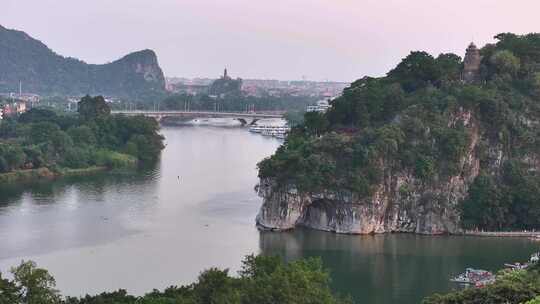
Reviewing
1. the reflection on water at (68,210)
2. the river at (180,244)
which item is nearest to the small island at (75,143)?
the reflection on water at (68,210)

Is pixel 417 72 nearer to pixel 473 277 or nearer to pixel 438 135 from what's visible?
pixel 438 135

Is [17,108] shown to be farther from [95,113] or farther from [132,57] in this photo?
[132,57]

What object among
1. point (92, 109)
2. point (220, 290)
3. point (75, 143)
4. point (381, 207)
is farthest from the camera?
point (92, 109)

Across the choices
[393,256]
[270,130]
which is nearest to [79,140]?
[270,130]

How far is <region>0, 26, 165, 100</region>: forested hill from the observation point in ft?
464

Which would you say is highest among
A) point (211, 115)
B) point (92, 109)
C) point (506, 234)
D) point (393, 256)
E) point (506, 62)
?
point (506, 62)

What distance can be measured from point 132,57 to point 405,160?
127 m

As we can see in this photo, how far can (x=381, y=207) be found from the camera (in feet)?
99.1

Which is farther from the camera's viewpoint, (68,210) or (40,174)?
(40,174)

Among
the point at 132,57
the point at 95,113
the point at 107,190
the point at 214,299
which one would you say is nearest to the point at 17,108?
the point at 95,113

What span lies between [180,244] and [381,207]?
742 cm

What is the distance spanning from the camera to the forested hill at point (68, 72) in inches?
5566

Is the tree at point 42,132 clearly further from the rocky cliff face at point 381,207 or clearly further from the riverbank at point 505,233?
the riverbank at point 505,233

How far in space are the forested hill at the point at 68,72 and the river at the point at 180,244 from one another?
338ft
